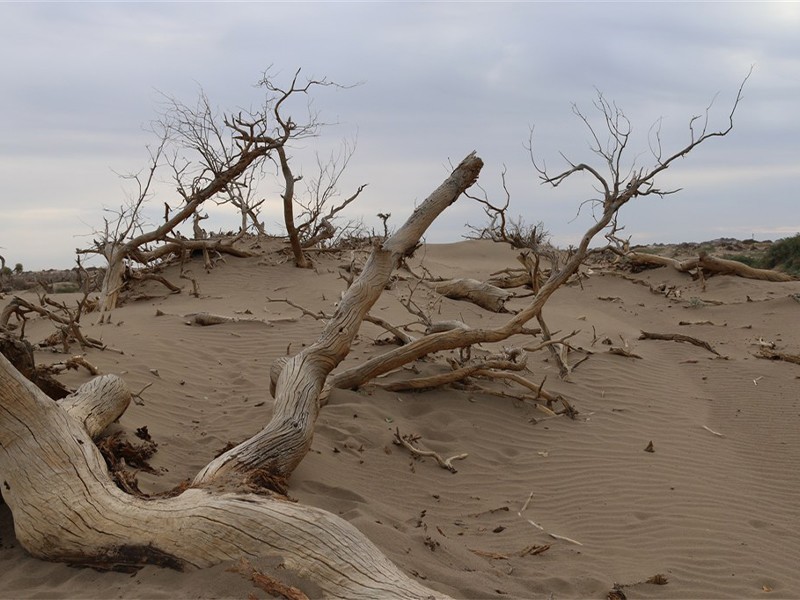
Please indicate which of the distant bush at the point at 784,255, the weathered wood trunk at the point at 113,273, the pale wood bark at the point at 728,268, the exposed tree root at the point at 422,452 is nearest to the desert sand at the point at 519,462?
the exposed tree root at the point at 422,452

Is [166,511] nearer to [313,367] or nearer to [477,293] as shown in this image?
[313,367]

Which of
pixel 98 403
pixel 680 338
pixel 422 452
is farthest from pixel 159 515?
pixel 680 338

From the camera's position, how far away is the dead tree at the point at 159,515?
2.71m

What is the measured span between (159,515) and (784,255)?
18.0m

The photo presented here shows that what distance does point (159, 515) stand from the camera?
2965 mm

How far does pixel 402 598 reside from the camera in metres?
2.54

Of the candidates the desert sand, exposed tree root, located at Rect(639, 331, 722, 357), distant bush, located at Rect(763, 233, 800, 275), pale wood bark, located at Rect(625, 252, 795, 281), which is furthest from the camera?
distant bush, located at Rect(763, 233, 800, 275)

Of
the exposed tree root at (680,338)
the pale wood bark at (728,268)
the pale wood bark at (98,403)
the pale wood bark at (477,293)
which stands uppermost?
the pale wood bark at (728,268)

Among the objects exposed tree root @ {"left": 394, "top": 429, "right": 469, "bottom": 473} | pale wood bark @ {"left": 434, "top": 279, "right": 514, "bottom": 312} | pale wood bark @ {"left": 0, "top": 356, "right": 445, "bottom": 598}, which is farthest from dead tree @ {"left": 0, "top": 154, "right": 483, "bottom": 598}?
pale wood bark @ {"left": 434, "top": 279, "right": 514, "bottom": 312}

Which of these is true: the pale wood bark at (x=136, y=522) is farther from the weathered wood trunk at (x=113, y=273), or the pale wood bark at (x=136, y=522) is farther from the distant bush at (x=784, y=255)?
the distant bush at (x=784, y=255)

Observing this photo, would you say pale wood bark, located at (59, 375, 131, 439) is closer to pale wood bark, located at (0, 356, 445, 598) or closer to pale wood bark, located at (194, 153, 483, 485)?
pale wood bark, located at (0, 356, 445, 598)

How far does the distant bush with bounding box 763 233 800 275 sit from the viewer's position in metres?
16.7

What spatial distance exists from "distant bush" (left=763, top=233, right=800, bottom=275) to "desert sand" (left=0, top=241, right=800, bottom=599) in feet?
25.6

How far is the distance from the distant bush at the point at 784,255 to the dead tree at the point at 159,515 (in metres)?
16.3
